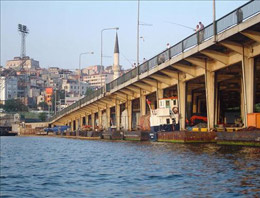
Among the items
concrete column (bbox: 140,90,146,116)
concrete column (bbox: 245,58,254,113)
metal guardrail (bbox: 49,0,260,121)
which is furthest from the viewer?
concrete column (bbox: 140,90,146,116)

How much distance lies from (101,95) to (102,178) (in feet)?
246

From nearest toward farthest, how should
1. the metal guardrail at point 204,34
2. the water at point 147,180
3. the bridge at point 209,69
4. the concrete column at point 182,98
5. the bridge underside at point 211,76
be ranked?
the water at point 147,180 → the metal guardrail at point 204,34 → the bridge at point 209,69 → the bridge underside at point 211,76 → the concrete column at point 182,98

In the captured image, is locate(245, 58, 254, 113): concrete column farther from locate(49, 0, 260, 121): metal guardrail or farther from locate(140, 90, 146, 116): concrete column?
locate(140, 90, 146, 116): concrete column

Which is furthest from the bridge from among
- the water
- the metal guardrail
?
the water

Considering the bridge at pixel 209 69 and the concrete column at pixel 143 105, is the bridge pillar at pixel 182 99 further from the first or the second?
the concrete column at pixel 143 105

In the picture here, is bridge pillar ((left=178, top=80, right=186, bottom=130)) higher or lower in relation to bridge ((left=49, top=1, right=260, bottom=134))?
lower

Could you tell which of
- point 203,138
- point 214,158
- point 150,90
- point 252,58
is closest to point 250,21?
point 252,58

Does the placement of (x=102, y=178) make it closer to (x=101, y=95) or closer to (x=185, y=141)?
(x=185, y=141)

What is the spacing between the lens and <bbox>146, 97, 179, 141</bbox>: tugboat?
6406 centimetres

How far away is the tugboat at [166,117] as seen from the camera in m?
64.1

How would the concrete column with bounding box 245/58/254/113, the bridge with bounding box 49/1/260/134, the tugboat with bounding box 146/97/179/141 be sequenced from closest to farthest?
the bridge with bounding box 49/1/260/134, the concrete column with bounding box 245/58/254/113, the tugboat with bounding box 146/97/179/141

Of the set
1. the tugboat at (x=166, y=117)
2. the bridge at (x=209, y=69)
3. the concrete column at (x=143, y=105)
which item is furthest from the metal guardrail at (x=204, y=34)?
the concrete column at (x=143, y=105)

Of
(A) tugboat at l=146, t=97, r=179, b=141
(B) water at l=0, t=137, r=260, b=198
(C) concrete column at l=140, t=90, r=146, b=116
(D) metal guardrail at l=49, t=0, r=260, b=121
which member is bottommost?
(B) water at l=0, t=137, r=260, b=198

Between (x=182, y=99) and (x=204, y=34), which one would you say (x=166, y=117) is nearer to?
(x=182, y=99)
